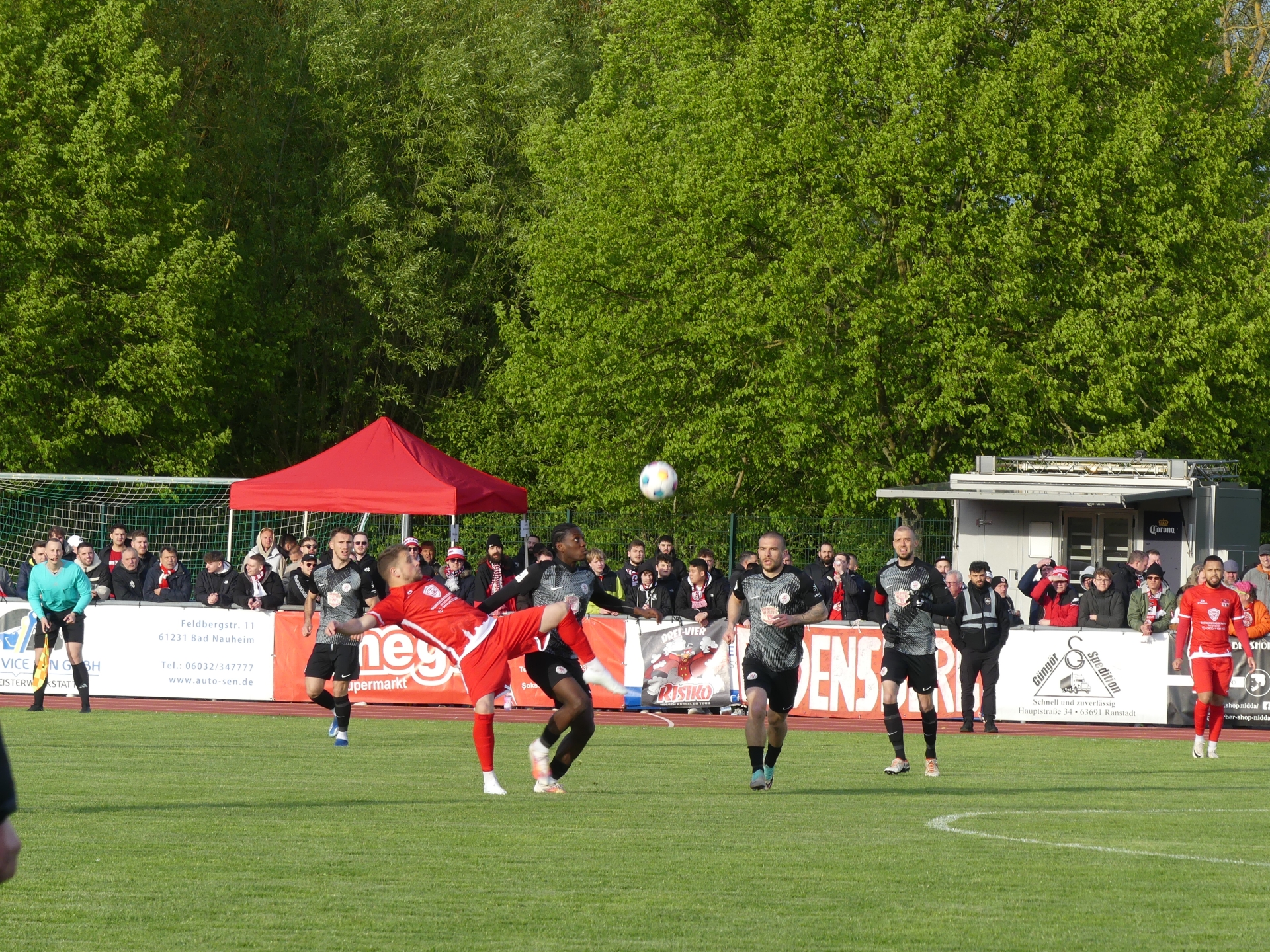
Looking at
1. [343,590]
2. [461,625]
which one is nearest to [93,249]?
[343,590]

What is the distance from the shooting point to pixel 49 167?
38.4m

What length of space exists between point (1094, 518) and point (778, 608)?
17.3 meters

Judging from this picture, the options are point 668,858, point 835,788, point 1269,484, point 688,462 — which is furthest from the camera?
point 1269,484

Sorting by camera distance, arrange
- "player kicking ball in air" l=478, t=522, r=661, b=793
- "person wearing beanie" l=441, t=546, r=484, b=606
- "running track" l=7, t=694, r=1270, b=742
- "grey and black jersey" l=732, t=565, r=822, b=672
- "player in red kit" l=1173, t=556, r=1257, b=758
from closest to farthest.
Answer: "player kicking ball in air" l=478, t=522, r=661, b=793
"grey and black jersey" l=732, t=565, r=822, b=672
"player in red kit" l=1173, t=556, r=1257, b=758
"running track" l=7, t=694, r=1270, b=742
"person wearing beanie" l=441, t=546, r=484, b=606

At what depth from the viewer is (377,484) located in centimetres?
2341

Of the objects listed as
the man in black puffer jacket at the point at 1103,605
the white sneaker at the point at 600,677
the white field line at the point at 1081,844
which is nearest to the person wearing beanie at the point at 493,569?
the man in black puffer jacket at the point at 1103,605

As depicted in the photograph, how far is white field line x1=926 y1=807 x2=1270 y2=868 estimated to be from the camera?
971cm

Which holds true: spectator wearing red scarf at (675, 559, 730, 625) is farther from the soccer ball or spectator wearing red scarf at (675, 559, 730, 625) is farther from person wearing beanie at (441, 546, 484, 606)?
person wearing beanie at (441, 546, 484, 606)

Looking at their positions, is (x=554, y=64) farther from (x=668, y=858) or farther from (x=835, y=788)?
(x=668, y=858)

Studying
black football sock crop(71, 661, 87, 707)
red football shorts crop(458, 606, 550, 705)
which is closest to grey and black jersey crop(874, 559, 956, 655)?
red football shorts crop(458, 606, 550, 705)

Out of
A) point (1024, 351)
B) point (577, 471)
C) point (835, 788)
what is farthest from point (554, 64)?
point (835, 788)

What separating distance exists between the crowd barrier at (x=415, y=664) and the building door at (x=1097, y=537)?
26.2 ft

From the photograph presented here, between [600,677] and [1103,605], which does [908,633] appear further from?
[1103,605]

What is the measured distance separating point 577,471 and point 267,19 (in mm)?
16561
